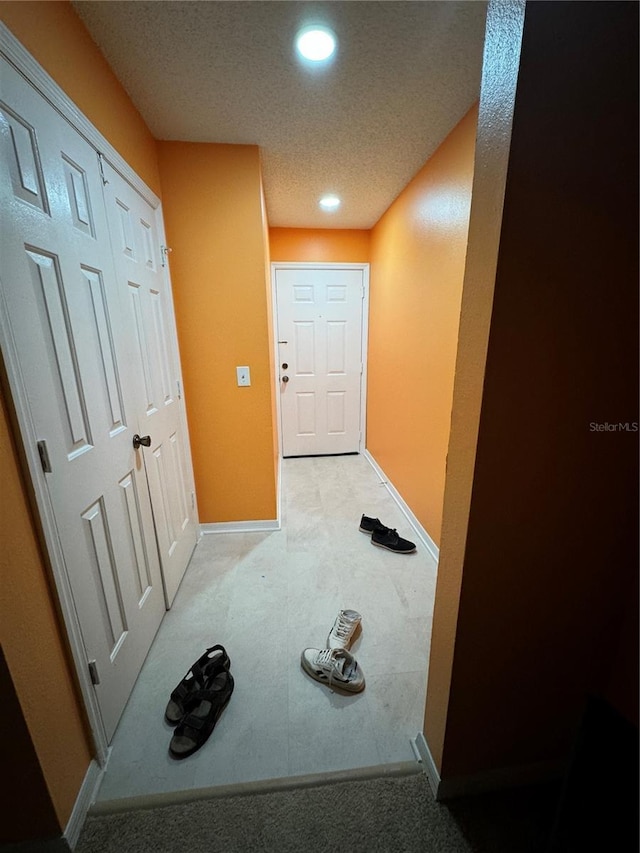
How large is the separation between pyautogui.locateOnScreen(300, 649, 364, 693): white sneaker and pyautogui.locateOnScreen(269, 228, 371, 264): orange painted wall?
326 cm

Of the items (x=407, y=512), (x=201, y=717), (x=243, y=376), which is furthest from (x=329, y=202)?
(x=201, y=717)

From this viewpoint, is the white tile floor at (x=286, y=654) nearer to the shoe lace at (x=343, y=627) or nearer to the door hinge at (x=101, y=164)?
the shoe lace at (x=343, y=627)

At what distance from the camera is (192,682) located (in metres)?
1.25

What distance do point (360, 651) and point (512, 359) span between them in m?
1.40

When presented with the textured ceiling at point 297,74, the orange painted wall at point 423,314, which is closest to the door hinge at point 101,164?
the textured ceiling at point 297,74

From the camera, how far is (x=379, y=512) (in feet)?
8.59

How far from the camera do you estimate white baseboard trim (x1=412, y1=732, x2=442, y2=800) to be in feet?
3.17

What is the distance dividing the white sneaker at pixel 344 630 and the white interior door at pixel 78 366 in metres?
0.81

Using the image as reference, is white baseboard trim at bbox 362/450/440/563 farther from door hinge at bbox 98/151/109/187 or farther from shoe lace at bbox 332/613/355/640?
door hinge at bbox 98/151/109/187

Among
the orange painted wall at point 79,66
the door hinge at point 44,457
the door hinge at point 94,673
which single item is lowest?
the door hinge at point 94,673

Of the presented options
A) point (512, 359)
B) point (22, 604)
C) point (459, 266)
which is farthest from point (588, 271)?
point (22, 604)

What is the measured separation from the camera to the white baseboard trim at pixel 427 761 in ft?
3.17

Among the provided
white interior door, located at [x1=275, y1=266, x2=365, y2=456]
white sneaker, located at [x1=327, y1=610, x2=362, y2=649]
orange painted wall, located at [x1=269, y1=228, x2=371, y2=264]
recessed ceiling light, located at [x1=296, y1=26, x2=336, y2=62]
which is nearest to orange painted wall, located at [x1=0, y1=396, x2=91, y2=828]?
white sneaker, located at [x1=327, y1=610, x2=362, y2=649]

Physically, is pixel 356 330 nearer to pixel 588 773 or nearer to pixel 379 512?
pixel 379 512
